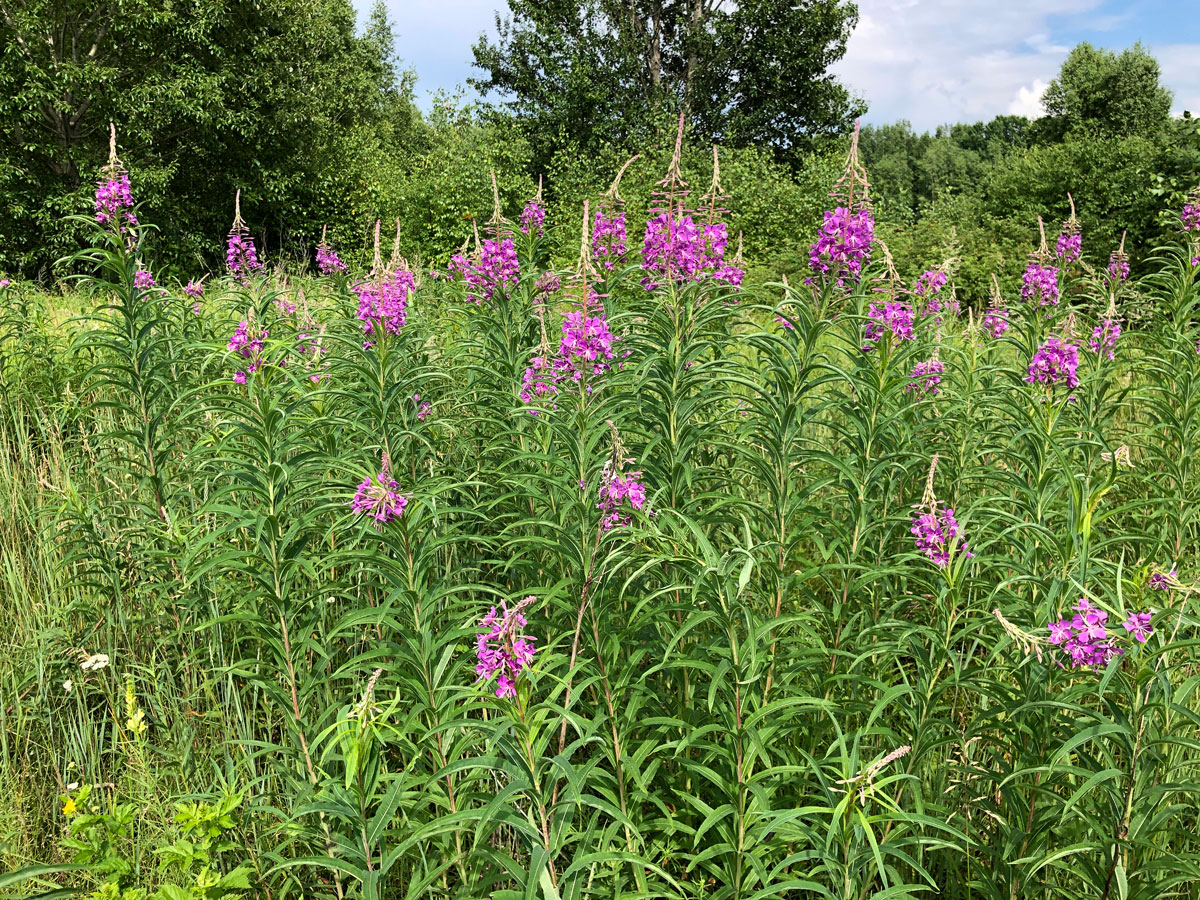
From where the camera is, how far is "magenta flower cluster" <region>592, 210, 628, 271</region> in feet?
12.7

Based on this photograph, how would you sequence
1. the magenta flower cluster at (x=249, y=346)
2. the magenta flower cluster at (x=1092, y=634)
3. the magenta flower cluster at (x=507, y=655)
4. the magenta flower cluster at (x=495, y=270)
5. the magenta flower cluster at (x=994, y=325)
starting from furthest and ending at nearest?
1. the magenta flower cluster at (x=994, y=325)
2. the magenta flower cluster at (x=495, y=270)
3. the magenta flower cluster at (x=249, y=346)
4. the magenta flower cluster at (x=1092, y=634)
5. the magenta flower cluster at (x=507, y=655)

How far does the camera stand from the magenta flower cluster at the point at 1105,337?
384cm

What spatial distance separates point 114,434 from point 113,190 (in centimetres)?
121

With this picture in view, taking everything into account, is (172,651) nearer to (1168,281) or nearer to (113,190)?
(113,190)

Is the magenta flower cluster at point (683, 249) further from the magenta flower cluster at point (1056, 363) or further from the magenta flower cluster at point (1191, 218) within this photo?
the magenta flower cluster at point (1191, 218)

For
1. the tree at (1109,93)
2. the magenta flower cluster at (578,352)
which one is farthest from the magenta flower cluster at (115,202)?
the tree at (1109,93)

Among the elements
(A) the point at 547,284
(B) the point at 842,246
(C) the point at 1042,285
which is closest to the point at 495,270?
(A) the point at 547,284

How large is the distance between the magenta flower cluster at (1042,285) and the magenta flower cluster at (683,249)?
1735 millimetres

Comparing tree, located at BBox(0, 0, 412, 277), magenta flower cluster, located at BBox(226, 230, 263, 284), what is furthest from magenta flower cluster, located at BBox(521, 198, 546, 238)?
tree, located at BBox(0, 0, 412, 277)

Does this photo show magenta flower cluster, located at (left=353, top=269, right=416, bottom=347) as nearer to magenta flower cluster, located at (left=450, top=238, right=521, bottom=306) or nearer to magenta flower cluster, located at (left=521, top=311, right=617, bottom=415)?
magenta flower cluster, located at (left=450, top=238, right=521, bottom=306)

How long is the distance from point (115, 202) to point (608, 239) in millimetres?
2400

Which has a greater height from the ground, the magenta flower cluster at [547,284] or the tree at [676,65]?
the tree at [676,65]

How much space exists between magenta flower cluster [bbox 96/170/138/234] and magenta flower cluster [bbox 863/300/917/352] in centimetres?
340

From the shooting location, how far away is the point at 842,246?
2.88 metres
